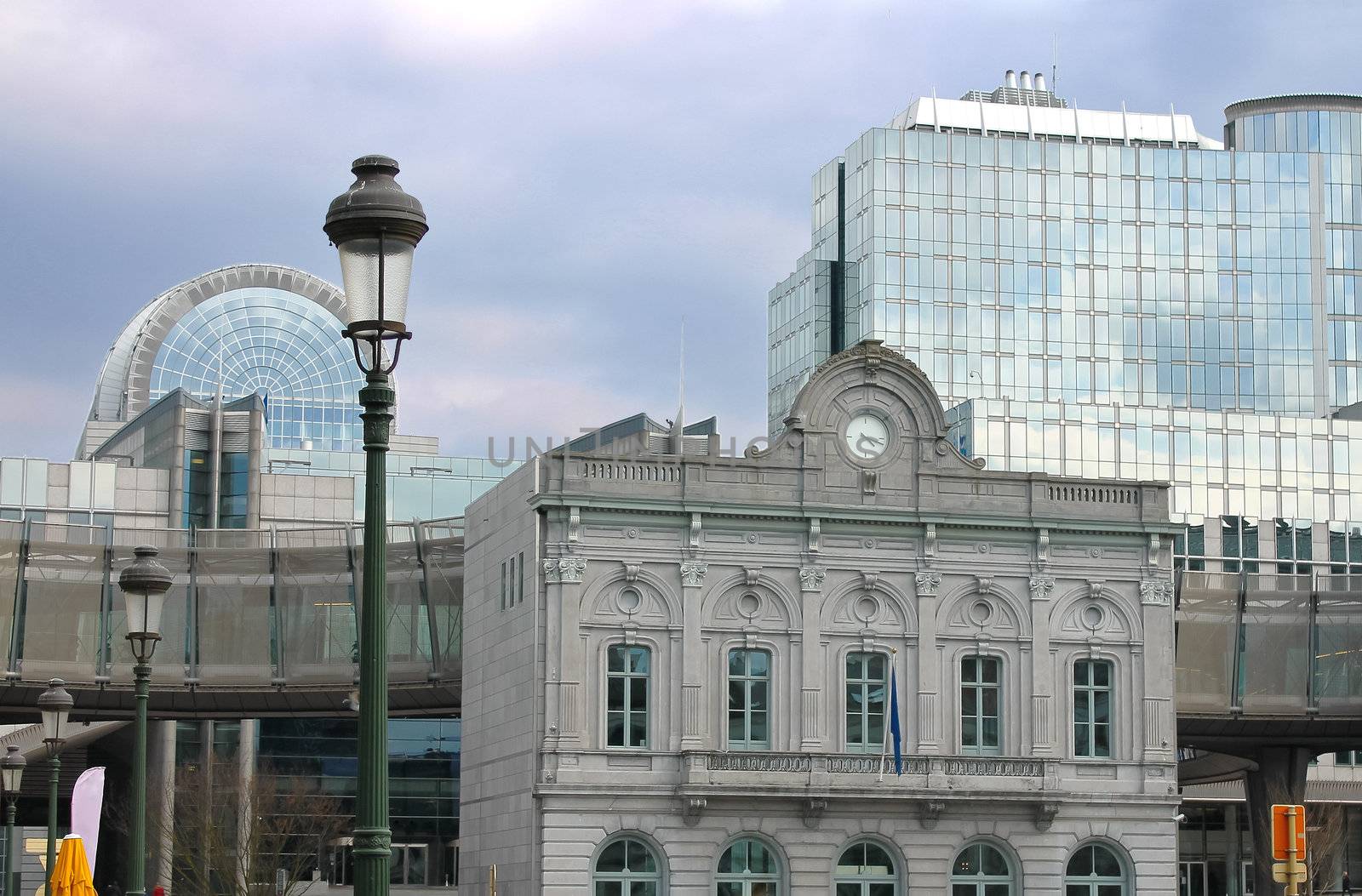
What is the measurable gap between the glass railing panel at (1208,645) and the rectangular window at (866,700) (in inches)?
652

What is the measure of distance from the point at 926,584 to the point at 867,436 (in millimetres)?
4747

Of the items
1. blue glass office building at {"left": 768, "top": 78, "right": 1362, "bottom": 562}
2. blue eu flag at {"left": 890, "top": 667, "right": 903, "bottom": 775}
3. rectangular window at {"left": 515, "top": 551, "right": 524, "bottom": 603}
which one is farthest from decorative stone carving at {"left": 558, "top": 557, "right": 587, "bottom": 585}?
blue glass office building at {"left": 768, "top": 78, "right": 1362, "bottom": 562}

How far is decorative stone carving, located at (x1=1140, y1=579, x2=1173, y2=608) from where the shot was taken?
6350 cm

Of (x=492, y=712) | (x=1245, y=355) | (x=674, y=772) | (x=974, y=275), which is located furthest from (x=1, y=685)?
(x=1245, y=355)

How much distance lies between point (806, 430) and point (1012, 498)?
6756 millimetres

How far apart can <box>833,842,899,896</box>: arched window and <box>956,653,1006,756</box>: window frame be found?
13.1ft

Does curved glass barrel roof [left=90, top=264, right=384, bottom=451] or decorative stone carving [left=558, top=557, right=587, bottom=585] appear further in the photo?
curved glass barrel roof [left=90, top=264, right=384, bottom=451]

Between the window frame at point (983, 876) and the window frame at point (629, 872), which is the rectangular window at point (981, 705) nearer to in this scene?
the window frame at point (983, 876)

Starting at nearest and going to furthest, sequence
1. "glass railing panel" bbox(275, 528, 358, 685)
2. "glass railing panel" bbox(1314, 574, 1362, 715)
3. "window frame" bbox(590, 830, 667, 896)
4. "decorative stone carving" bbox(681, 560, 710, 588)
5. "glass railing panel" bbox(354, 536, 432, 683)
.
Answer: "window frame" bbox(590, 830, 667, 896) < "decorative stone carving" bbox(681, 560, 710, 588) < "glass railing panel" bbox(354, 536, 432, 683) < "glass railing panel" bbox(275, 528, 358, 685) < "glass railing panel" bbox(1314, 574, 1362, 715)

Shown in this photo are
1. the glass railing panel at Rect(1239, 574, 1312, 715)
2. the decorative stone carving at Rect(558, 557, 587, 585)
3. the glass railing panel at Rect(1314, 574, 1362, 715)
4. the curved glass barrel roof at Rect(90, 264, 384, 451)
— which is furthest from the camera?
the curved glass barrel roof at Rect(90, 264, 384, 451)

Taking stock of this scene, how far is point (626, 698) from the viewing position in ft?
193

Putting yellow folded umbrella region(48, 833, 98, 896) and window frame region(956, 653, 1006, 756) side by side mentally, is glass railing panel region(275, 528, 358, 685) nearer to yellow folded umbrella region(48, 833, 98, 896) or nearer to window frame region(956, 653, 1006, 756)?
window frame region(956, 653, 1006, 756)

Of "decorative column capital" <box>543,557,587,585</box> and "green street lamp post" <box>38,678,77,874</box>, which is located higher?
"decorative column capital" <box>543,557,587,585</box>

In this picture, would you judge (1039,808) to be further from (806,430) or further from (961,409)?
(961,409)
